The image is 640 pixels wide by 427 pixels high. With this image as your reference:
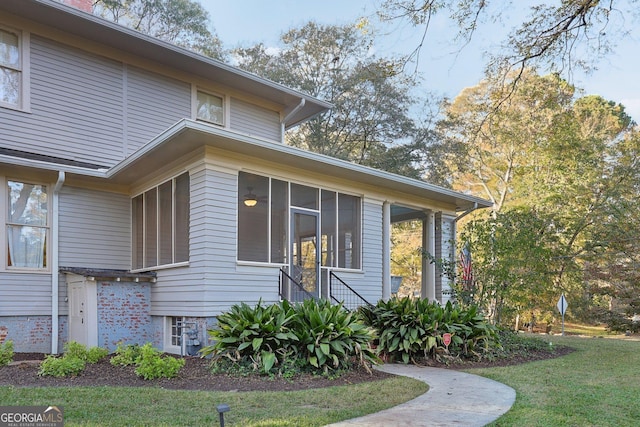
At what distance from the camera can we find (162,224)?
369 inches

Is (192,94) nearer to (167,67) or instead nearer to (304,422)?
(167,67)

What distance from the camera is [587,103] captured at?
2188 centimetres

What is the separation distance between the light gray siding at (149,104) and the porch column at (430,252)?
6.45 metres

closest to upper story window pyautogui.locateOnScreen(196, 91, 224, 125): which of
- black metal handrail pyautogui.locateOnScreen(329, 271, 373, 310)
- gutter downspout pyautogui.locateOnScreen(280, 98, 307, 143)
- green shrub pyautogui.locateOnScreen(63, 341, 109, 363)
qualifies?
gutter downspout pyautogui.locateOnScreen(280, 98, 307, 143)

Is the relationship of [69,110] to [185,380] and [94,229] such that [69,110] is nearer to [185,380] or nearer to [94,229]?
[94,229]

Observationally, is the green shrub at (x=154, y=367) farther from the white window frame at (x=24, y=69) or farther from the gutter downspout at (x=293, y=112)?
the gutter downspout at (x=293, y=112)

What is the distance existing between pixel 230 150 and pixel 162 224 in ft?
7.13

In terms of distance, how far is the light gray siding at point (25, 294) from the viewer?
8.62 metres

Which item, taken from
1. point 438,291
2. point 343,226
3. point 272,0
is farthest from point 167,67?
point 438,291

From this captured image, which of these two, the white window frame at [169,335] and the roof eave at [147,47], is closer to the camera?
the white window frame at [169,335]

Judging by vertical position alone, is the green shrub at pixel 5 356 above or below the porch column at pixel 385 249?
below

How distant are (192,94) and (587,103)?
58.9 ft

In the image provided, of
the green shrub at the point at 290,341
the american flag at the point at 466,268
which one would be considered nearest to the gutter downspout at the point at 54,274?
the green shrub at the point at 290,341

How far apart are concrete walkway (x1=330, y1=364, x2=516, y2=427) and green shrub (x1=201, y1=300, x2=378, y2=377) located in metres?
0.96
